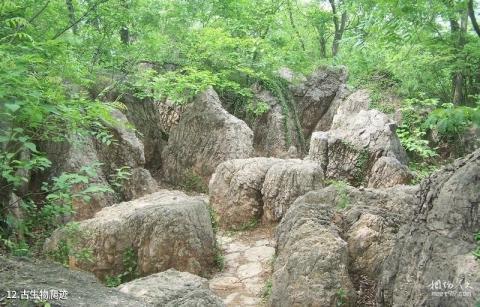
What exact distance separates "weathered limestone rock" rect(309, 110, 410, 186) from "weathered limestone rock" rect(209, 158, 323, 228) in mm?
2081

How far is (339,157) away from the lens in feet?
36.4

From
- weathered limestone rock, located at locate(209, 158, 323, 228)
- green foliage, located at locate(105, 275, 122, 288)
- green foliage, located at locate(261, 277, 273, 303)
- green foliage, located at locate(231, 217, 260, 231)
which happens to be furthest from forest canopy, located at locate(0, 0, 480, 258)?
green foliage, located at locate(231, 217, 260, 231)

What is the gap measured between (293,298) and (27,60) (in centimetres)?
396

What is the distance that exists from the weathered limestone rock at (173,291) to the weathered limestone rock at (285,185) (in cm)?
451

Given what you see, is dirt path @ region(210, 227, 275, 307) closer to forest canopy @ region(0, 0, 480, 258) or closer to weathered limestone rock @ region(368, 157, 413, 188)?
forest canopy @ region(0, 0, 480, 258)

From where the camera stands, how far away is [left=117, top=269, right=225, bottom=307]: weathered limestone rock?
377cm

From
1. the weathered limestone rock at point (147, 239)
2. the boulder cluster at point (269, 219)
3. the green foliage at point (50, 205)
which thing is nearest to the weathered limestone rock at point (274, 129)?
the boulder cluster at point (269, 219)

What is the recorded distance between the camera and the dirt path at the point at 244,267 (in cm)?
615

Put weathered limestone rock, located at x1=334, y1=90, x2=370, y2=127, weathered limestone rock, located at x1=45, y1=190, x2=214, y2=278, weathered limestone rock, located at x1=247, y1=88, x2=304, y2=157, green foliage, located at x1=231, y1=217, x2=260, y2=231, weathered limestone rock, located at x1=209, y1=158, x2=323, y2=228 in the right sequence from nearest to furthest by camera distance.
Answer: weathered limestone rock, located at x1=45, y1=190, x2=214, y2=278 < weathered limestone rock, located at x1=209, y1=158, x2=323, y2=228 < green foliage, located at x1=231, y1=217, x2=260, y2=231 < weathered limestone rock, located at x1=334, y1=90, x2=370, y2=127 < weathered limestone rock, located at x1=247, y1=88, x2=304, y2=157

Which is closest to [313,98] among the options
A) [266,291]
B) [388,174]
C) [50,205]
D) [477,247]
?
[388,174]

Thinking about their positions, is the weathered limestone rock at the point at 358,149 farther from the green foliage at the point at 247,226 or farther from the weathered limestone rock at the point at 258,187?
the green foliage at the point at 247,226

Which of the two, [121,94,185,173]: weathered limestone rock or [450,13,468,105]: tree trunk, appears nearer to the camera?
[450,13,468,105]: tree trunk

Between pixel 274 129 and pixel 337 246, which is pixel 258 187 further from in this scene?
pixel 274 129

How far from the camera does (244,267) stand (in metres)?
7.19
